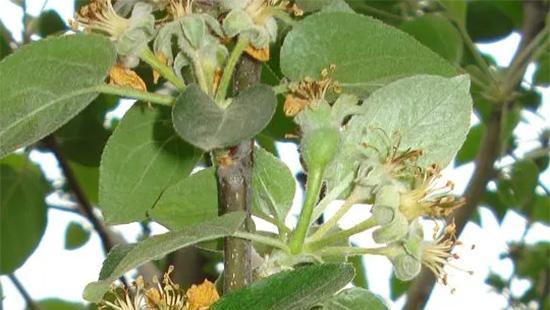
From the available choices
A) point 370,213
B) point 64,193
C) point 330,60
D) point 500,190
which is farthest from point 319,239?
point 64,193

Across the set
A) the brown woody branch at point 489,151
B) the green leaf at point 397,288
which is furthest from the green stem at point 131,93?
the green leaf at point 397,288

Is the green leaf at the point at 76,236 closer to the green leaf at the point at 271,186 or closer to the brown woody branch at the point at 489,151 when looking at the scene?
the brown woody branch at the point at 489,151

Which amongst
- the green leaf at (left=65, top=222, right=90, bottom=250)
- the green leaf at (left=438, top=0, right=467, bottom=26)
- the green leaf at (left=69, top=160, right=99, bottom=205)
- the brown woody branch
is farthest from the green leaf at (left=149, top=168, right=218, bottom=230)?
the green leaf at (left=65, top=222, right=90, bottom=250)

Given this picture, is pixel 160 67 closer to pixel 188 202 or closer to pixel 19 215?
pixel 188 202

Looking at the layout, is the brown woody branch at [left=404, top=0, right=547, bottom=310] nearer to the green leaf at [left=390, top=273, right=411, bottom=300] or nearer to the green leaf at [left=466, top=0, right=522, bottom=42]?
the green leaf at [left=466, top=0, right=522, bottom=42]

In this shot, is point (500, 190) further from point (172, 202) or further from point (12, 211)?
point (172, 202)

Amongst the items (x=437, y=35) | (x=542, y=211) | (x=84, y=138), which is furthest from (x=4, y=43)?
(x=542, y=211)

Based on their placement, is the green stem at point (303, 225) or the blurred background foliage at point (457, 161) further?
the blurred background foliage at point (457, 161)
